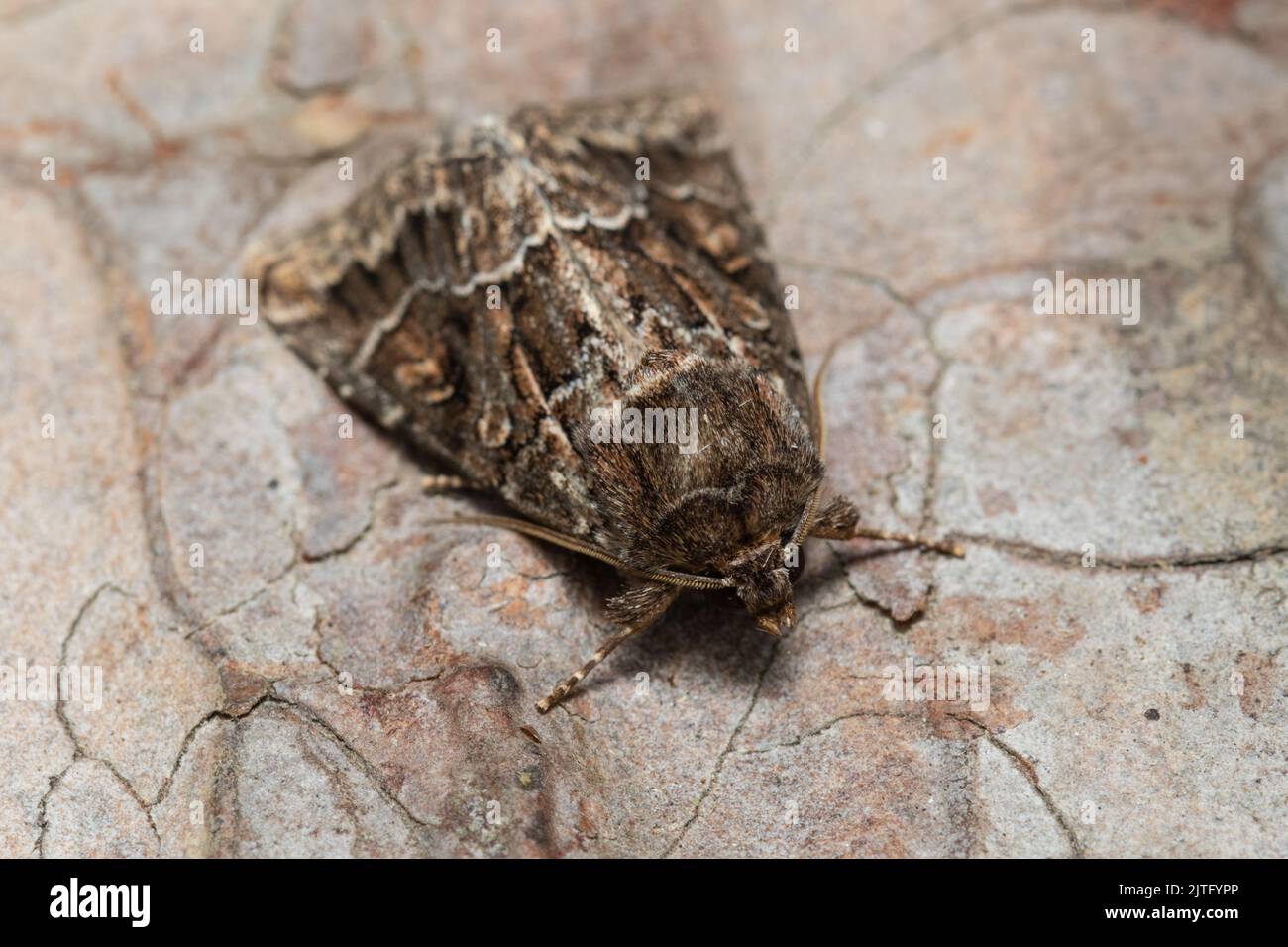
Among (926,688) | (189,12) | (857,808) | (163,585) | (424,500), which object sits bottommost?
(857,808)

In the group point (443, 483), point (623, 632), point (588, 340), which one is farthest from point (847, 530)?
point (443, 483)

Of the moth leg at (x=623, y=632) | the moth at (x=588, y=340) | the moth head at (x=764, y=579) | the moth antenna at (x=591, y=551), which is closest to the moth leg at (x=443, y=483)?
the moth at (x=588, y=340)

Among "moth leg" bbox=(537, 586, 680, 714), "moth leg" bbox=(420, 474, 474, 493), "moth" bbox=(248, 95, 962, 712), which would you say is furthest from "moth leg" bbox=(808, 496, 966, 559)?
"moth leg" bbox=(420, 474, 474, 493)

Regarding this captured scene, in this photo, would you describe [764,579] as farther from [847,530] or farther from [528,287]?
[528,287]

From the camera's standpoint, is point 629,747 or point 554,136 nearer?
point 629,747

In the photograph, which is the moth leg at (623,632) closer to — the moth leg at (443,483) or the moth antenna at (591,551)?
the moth antenna at (591,551)

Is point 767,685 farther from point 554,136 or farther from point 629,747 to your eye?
point 554,136

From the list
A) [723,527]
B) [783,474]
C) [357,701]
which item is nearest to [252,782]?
[357,701]
